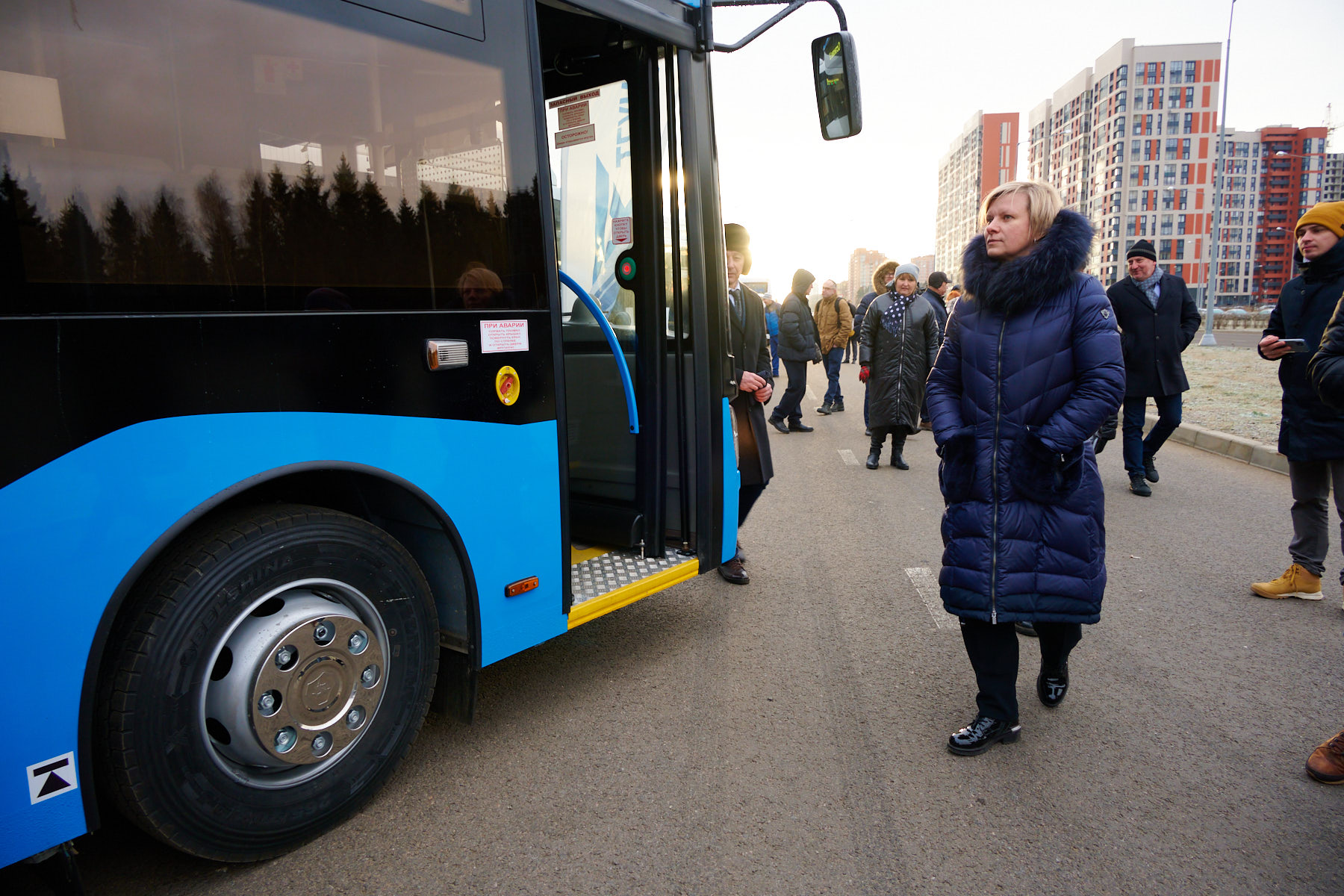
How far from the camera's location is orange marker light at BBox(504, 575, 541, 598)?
296cm

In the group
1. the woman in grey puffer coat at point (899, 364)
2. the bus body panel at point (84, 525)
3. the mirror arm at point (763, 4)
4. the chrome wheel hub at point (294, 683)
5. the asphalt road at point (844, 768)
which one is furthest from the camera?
the woman in grey puffer coat at point (899, 364)

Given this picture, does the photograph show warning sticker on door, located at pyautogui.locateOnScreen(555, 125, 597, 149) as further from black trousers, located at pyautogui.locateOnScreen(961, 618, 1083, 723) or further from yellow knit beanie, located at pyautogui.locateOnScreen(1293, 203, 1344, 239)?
yellow knit beanie, located at pyautogui.locateOnScreen(1293, 203, 1344, 239)

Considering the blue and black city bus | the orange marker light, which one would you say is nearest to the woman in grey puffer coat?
the blue and black city bus

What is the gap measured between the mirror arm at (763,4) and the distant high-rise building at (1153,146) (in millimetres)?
131496

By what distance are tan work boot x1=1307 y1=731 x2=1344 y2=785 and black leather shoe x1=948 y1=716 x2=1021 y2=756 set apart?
0.91 m

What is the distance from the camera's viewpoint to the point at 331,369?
238 cm

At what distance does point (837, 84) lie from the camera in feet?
12.6

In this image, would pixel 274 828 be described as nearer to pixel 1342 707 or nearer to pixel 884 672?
pixel 884 672

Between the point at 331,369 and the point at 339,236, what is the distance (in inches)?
15.1

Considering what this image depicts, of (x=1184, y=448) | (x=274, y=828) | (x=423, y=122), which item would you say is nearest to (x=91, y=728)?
(x=274, y=828)

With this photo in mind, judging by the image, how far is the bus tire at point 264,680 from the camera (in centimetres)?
205

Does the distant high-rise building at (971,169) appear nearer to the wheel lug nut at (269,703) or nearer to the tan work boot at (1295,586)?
the tan work boot at (1295,586)

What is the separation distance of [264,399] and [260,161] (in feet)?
2.03

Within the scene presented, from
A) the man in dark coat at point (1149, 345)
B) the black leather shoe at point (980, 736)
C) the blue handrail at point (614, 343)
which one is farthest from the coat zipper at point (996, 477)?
the man in dark coat at point (1149, 345)
